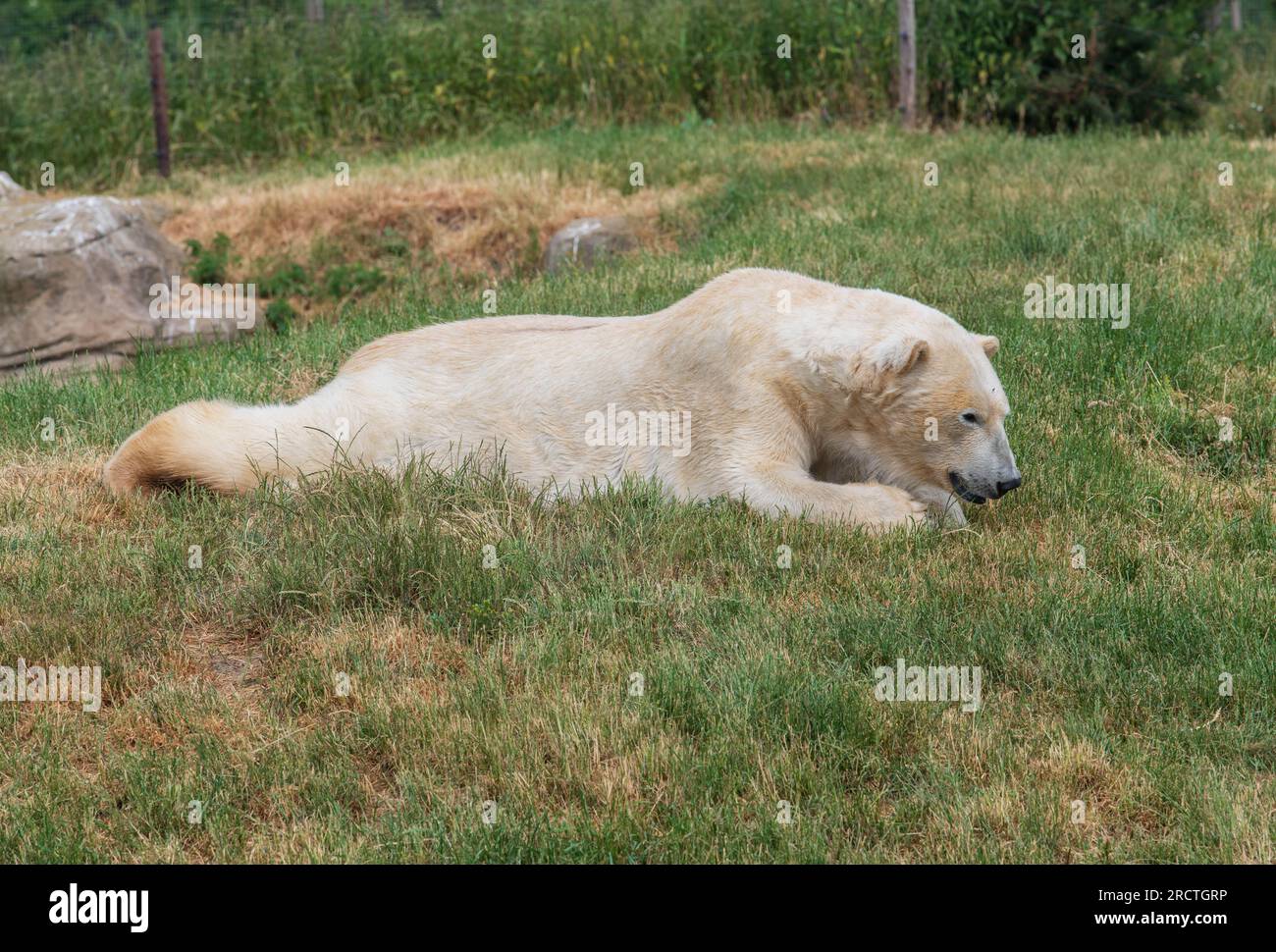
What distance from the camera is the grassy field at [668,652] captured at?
12.3ft

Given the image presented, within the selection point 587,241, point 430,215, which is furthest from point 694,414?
point 430,215

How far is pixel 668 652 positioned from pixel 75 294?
685 centimetres

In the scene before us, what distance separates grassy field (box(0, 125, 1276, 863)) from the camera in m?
3.74

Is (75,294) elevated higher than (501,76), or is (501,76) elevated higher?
(501,76)

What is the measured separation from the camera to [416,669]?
15.2 feet

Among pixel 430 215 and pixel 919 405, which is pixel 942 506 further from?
pixel 430 215

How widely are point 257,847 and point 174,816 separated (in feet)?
1.06

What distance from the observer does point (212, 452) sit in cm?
600

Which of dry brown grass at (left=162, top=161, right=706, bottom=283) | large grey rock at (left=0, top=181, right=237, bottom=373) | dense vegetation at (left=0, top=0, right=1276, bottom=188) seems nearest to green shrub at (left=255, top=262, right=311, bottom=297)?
dry brown grass at (left=162, top=161, right=706, bottom=283)

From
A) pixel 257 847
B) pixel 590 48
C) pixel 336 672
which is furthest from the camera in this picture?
pixel 590 48

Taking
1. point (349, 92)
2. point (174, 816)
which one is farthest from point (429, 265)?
point (174, 816)

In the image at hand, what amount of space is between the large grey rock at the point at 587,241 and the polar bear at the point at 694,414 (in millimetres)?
4142

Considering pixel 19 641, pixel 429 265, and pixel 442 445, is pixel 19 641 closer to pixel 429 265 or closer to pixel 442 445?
pixel 442 445

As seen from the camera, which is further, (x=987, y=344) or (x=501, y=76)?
(x=501, y=76)
